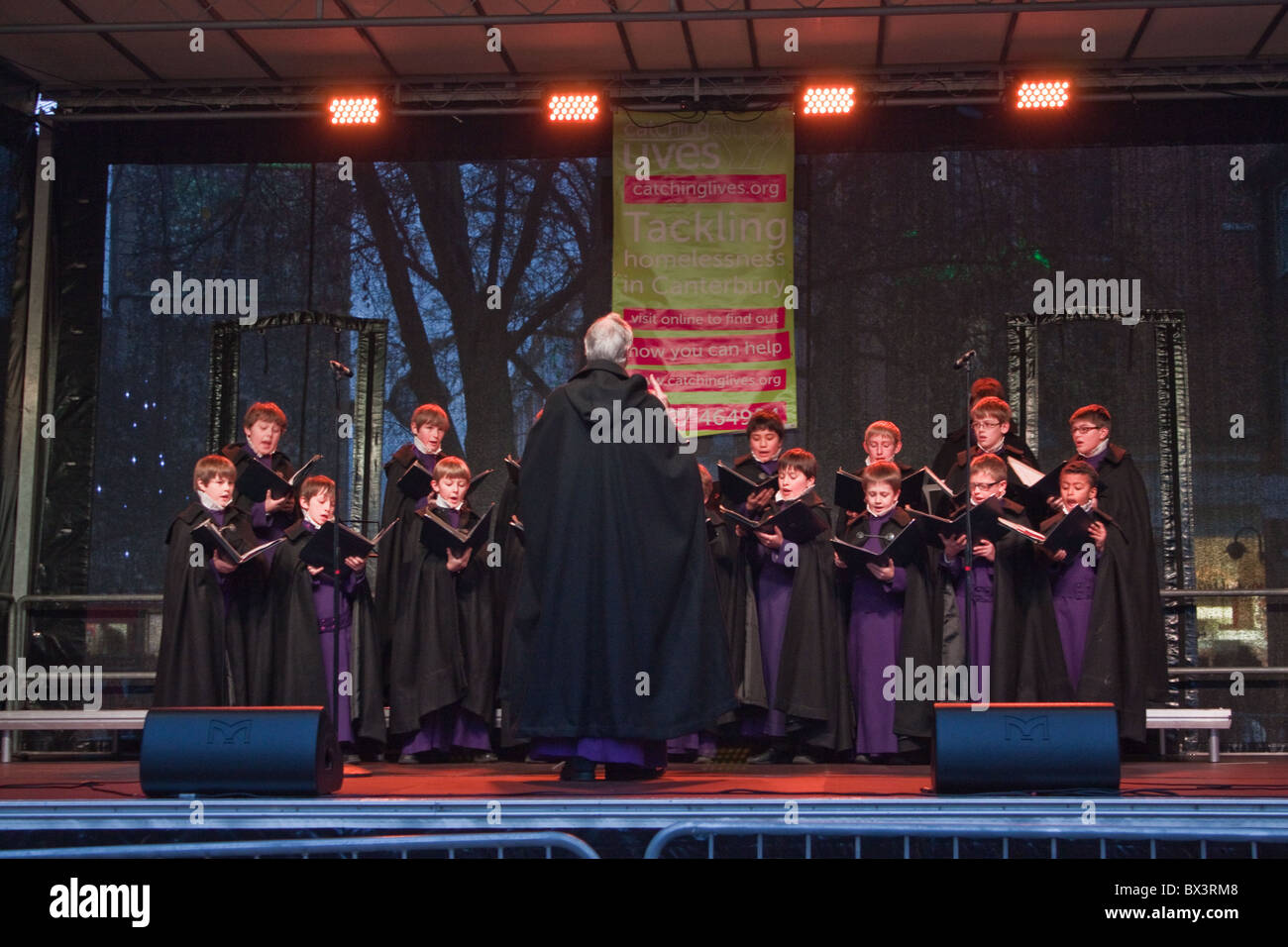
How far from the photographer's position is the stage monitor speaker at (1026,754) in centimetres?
455

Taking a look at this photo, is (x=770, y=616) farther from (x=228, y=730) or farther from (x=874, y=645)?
(x=228, y=730)

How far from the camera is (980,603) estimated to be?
7293 millimetres

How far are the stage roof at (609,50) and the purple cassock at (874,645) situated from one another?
318cm

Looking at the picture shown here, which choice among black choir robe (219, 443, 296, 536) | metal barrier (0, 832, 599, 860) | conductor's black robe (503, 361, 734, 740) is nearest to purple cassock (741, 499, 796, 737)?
conductor's black robe (503, 361, 734, 740)

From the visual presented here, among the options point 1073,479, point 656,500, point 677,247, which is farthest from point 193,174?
point 1073,479

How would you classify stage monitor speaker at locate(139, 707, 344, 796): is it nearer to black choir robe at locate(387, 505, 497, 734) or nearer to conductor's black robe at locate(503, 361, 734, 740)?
conductor's black robe at locate(503, 361, 734, 740)

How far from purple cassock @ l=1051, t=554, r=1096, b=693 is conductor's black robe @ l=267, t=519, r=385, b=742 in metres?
3.62

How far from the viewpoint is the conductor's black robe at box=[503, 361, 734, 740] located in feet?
18.5

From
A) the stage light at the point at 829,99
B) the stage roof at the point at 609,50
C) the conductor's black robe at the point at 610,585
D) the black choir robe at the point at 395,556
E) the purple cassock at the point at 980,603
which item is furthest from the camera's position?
the stage light at the point at 829,99

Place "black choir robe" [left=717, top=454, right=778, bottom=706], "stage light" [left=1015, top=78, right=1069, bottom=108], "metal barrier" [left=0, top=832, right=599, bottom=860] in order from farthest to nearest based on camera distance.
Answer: "stage light" [left=1015, top=78, right=1069, bottom=108]
"black choir robe" [left=717, top=454, right=778, bottom=706]
"metal barrier" [left=0, top=832, right=599, bottom=860]

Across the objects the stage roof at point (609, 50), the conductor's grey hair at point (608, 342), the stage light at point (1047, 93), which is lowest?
the conductor's grey hair at point (608, 342)

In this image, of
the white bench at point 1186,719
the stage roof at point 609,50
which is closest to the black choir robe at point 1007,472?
the white bench at point 1186,719

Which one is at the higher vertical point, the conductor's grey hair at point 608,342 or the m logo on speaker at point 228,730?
the conductor's grey hair at point 608,342

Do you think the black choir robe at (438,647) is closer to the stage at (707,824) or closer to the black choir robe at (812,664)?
the black choir robe at (812,664)
